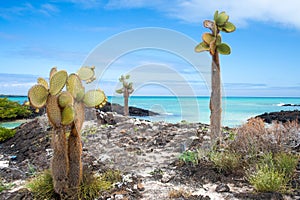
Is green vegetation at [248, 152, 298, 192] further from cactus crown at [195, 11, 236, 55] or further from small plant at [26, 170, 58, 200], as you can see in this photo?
small plant at [26, 170, 58, 200]

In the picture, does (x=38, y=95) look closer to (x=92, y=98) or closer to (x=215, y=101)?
(x=92, y=98)

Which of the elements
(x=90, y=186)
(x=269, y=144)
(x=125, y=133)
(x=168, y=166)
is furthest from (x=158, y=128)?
(x=90, y=186)

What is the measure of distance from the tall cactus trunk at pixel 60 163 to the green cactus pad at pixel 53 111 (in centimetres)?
15

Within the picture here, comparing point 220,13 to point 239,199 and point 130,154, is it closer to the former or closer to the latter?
point 130,154

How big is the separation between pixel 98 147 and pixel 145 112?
571cm

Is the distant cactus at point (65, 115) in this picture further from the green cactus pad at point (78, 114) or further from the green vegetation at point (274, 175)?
the green vegetation at point (274, 175)

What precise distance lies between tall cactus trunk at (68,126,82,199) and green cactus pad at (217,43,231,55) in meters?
3.85

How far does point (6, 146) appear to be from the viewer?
10938mm

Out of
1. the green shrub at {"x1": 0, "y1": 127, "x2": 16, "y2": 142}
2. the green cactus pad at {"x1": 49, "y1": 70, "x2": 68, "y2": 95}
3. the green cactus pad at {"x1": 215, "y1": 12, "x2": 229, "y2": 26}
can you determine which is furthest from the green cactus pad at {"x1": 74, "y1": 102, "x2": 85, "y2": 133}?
the green shrub at {"x1": 0, "y1": 127, "x2": 16, "y2": 142}

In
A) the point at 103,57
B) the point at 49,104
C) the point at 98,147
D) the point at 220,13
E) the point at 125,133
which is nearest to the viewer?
the point at 49,104

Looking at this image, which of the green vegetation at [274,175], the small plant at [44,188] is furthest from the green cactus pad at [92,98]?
the green vegetation at [274,175]

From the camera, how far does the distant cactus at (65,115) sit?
4855 millimetres

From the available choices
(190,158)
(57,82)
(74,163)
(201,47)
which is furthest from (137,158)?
(57,82)

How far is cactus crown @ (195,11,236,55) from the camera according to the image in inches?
291
